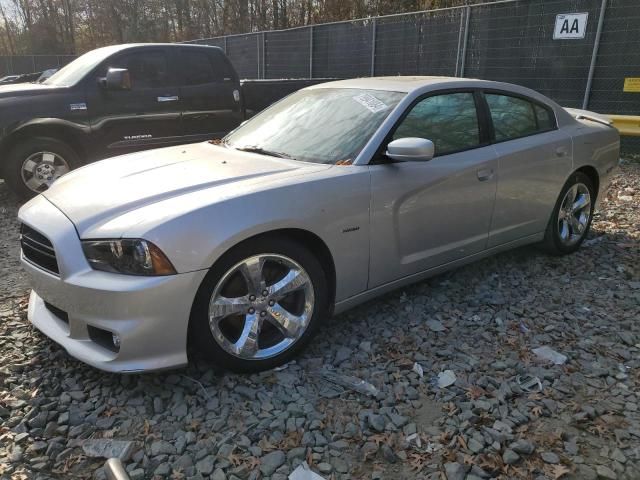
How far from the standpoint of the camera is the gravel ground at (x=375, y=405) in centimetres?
238

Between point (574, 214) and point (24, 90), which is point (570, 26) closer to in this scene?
point (574, 214)

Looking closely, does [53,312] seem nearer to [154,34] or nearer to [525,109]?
[525,109]

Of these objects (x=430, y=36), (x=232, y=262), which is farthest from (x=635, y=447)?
(x=430, y=36)

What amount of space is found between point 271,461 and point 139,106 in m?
5.62

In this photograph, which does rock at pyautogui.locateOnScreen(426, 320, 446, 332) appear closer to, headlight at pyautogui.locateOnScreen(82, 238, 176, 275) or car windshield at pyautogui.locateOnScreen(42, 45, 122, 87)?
headlight at pyautogui.locateOnScreen(82, 238, 176, 275)

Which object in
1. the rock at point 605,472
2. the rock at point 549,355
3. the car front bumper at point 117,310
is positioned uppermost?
the car front bumper at point 117,310

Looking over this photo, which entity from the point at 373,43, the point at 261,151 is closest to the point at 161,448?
the point at 261,151

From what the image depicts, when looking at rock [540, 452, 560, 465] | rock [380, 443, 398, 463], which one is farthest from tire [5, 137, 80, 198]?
rock [540, 452, 560, 465]

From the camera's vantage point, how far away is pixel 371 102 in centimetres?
367

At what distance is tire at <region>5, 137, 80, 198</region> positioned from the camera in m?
6.09

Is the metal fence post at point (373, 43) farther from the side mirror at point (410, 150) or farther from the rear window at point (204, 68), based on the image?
the side mirror at point (410, 150)

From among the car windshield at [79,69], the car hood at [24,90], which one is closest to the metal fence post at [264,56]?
the car windshield at [79,69]

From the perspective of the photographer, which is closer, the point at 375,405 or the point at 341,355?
the point at 375,405

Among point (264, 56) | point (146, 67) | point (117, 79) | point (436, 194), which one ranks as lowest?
point (436, 194)
